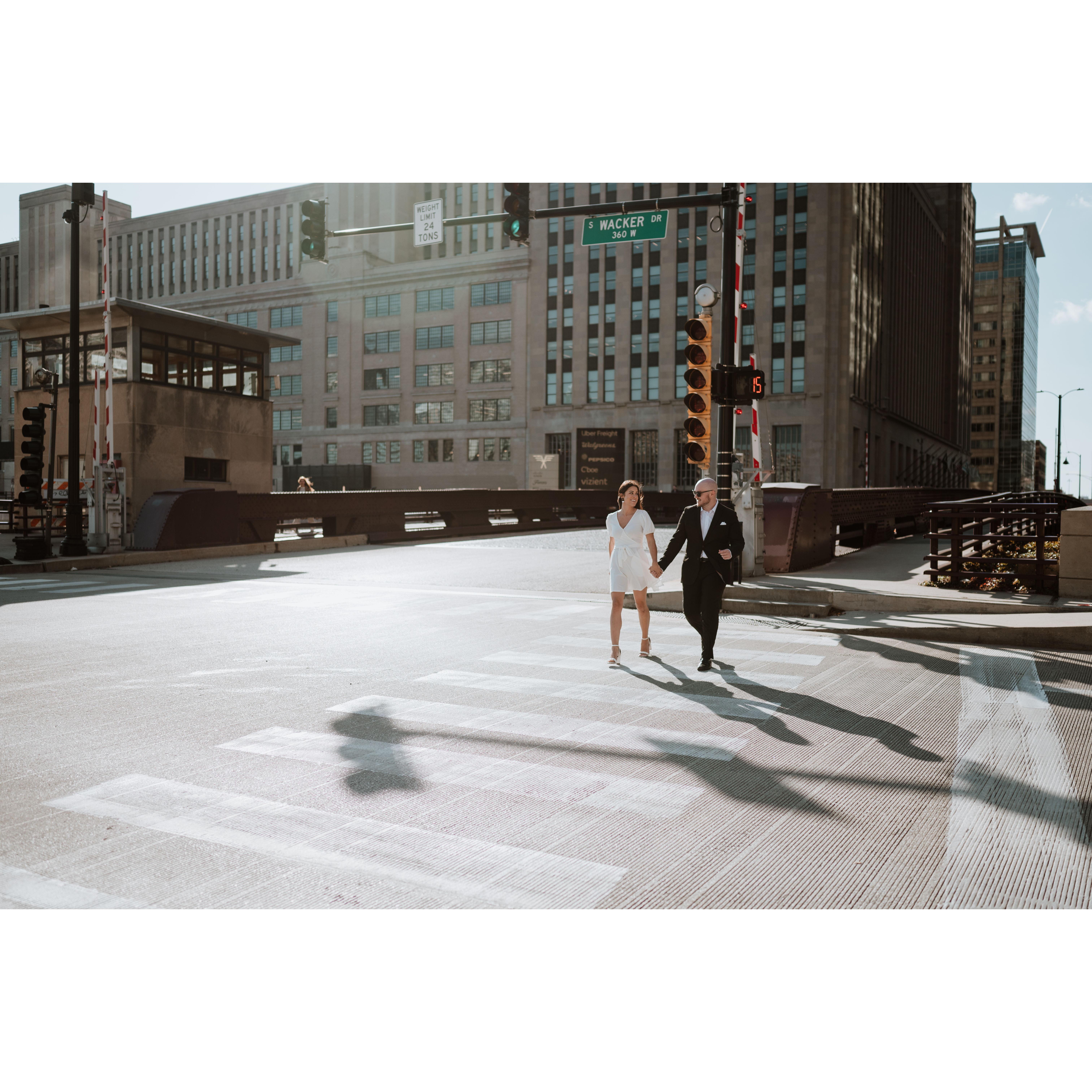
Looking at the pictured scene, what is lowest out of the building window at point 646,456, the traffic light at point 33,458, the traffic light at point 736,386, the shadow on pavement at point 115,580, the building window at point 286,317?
the shadow on pavement at point 115,580

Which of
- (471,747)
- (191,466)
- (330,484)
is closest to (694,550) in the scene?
(471,747)

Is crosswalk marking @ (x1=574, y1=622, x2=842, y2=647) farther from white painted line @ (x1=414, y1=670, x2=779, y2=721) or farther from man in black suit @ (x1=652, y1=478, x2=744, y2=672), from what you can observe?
white painted line @ (x1=414, y1=670, x2=779, y2=721)

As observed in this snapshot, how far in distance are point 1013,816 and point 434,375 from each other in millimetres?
78046

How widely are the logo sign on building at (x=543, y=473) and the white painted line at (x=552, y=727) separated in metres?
43.0

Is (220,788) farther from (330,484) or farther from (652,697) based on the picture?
(330,484)

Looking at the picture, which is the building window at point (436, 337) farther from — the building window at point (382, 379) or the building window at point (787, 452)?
the building window at point (787, 452)

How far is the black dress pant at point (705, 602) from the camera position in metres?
8.79

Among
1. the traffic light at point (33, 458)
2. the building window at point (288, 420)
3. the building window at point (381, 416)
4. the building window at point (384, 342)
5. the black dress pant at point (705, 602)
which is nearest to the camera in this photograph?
the black dress pant at point (705, 602)

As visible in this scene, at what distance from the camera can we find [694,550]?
9023 millimetres

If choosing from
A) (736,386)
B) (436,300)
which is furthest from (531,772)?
(436,300)

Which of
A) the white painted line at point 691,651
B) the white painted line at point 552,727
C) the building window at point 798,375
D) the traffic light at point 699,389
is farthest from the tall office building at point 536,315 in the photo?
the white painted line at point 552,727

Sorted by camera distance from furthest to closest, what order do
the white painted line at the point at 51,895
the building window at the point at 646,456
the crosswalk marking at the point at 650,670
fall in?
the building window at the point at 646,456 → the crosswalk marking at the point at 650,670 → the white painted line at the point at 51,895

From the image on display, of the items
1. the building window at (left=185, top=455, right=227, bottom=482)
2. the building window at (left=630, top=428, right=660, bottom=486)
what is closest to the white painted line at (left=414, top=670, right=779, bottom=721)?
the building window at (left=185, top=455, right=227, bottom=482)

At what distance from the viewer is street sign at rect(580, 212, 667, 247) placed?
16.2m
